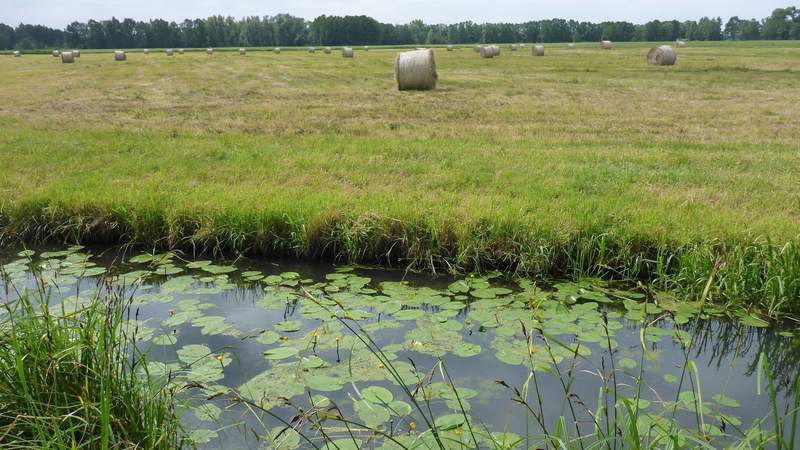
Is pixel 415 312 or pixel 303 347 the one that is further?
pixel 415 312

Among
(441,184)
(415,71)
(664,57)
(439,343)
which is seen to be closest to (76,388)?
(439,343)

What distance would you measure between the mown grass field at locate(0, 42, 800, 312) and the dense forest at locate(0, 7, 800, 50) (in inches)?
3837

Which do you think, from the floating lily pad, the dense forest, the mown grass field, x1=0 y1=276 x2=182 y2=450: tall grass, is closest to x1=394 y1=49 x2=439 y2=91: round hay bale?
the mown grass field

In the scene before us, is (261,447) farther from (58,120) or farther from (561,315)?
(58,120)

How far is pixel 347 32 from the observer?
356 feet

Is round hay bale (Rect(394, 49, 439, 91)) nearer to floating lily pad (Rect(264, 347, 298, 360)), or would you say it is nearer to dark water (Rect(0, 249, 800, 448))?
dark water (Rect(0, 249, 800, 448))

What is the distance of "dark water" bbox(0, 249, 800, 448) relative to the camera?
352 centimetres

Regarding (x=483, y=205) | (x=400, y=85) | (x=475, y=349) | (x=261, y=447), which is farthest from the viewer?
(x=400, y=85)

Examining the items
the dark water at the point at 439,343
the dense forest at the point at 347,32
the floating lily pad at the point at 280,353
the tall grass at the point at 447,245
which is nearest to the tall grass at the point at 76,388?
the dark water at the point at 439,343

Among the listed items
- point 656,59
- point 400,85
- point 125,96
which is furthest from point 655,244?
point 656,59

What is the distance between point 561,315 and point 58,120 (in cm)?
1117

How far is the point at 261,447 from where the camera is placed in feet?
10.4

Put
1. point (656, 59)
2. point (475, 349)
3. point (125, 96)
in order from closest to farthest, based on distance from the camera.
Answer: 1. point (475, 349)
2. point (125, 96)
3. point (656, 59)

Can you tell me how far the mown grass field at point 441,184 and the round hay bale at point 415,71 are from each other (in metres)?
4.01
